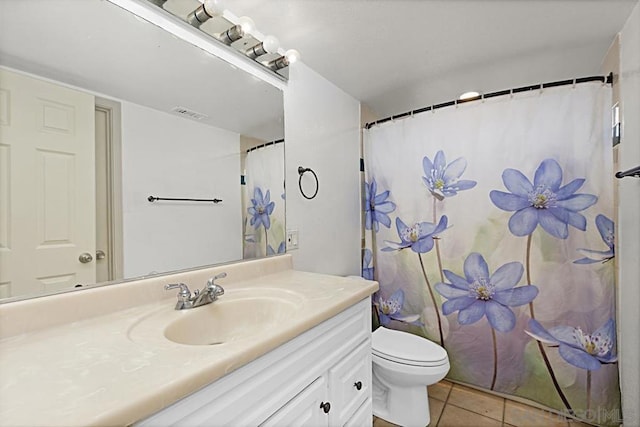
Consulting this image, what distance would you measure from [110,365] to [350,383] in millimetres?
785

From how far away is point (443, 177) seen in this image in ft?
6.25

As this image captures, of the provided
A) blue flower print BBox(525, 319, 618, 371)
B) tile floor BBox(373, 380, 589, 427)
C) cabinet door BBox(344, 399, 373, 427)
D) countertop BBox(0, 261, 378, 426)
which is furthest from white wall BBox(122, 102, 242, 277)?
blue flower print BBox(525, 319, 618, 371)

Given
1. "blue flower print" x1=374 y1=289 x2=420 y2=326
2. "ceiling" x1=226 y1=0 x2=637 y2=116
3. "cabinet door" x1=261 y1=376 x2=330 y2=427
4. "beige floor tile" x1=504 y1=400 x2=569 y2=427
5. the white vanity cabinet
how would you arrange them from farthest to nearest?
"blue flower print" x1=374 y1=289 x2=420 y2=326 → "beige floor tile" x1=504 y1=400 x2=569 y2=427 → "ceiling" x1=226 y1=0 x2=637 y2=116 → "cabinet door" x1=261 y1=376 x2=330 y2=427 → the white vanity cabinet

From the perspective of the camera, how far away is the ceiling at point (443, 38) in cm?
129

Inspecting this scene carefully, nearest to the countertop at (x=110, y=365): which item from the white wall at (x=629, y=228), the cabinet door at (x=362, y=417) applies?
the cabinet door at (x=362, y=417)

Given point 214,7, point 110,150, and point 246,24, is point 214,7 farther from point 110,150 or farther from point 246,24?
point 110,150

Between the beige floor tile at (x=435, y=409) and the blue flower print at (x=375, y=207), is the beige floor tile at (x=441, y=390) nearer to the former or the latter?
the beige floor tile at (x=435, y=409)

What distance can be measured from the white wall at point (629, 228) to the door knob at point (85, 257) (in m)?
2.18

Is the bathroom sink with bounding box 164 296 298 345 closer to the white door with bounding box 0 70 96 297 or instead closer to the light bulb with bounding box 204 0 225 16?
the white door with bounding box 0 70 96 297

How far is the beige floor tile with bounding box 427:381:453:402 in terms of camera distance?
1.85 m

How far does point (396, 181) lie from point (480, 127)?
0.61 meters

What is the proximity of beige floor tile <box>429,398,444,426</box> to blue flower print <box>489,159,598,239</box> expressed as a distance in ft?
3.74

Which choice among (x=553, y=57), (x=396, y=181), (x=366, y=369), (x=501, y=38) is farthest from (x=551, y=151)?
(x=366, y=369)

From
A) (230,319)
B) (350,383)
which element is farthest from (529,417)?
(230,319)
